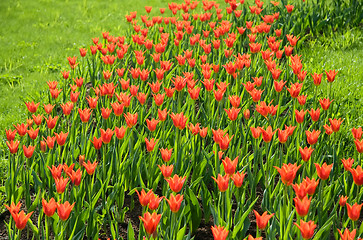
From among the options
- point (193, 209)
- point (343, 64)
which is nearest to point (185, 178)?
point (193, 209)

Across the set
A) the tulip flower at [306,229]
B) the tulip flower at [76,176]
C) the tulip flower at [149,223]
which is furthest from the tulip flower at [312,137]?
the tulip flower at [76,176]

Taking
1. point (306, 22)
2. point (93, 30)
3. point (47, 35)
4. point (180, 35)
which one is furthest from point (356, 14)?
point (47, 35)

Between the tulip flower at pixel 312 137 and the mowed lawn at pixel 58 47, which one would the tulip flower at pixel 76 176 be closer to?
the tulip flower at pixel 312 137

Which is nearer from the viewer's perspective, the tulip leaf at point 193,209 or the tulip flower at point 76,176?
the tulip flower at point 76,176

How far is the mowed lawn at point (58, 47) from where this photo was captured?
5.02m

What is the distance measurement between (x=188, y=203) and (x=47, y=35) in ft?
19.7

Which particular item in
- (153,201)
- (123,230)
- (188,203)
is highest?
(153,201)

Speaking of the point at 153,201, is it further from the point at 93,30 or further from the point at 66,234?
the point at 93,30

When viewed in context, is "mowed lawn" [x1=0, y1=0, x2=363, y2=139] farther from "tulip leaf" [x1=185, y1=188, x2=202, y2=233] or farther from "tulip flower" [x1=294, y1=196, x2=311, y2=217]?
"tulip flower" [x1=294, y1=196, x2=311, y2=217]

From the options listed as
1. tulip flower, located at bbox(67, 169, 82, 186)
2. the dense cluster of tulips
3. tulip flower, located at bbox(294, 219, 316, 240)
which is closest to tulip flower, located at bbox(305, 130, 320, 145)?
the dense cluster of tulips

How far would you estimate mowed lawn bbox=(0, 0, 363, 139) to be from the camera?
5.02 m

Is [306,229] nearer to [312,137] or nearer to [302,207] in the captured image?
[302,207]

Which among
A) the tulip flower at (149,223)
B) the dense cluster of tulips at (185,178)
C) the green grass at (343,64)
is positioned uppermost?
the tulip flower at (149,223)

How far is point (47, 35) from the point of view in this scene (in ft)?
25.9
